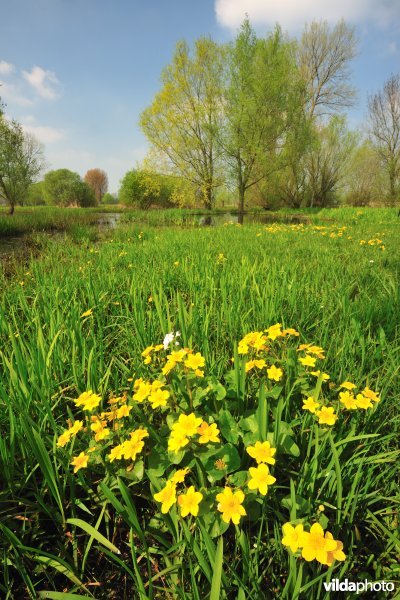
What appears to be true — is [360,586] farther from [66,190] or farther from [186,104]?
[66,190]

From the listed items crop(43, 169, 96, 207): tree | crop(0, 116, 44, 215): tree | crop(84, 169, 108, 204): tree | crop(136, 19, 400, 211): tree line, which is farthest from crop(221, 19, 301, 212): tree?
crop(84, 169, 108, 204): tree

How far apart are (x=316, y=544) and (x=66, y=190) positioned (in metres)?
44.1

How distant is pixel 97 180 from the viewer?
→ 6297 centimetres

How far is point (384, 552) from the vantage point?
811mm

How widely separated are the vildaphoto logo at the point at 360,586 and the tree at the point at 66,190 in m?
43.5

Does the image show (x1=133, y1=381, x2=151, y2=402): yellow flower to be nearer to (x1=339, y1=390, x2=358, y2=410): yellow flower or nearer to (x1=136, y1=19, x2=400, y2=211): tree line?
(x1=339, y1=390, x2=358, y2=410): yellow flower

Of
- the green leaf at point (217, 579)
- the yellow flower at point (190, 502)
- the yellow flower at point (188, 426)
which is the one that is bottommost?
the green leaf at point (217, 579)

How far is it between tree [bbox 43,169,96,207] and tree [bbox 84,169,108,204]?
2160cm

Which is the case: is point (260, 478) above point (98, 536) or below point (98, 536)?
above

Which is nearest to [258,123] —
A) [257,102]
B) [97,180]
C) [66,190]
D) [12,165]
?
[257,102]

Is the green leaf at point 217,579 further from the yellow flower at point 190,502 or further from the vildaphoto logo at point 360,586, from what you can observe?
the vildaphoto logo at point 360,586

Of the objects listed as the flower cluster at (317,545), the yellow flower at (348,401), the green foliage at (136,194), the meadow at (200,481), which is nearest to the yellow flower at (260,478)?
the meadow at (200,481)

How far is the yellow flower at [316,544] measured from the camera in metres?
0.59

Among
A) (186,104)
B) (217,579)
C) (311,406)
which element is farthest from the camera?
(186,104)
